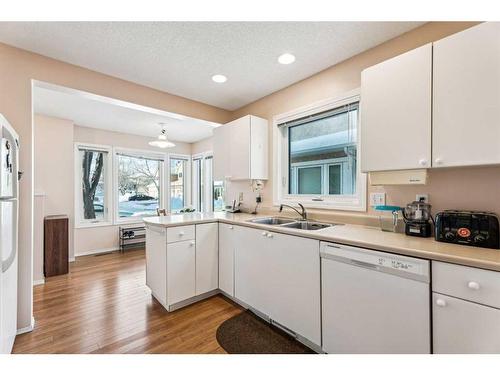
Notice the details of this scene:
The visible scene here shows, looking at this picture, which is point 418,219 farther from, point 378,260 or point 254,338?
point 254,338

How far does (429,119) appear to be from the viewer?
1.38 metres

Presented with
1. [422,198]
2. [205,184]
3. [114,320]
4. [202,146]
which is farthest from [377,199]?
[202,146]

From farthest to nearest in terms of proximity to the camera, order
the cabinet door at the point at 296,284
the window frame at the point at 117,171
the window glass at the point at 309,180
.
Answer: the window frame at the point at 117,171 < the window glass at the point at 309,180 < the cabinet door at the point at 296,284


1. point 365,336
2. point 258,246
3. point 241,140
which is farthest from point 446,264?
point 241,140

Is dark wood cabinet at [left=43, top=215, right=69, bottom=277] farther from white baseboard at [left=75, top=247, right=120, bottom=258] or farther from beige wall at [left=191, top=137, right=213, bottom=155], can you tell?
beige wall at [left=191, top=137, right=213, bottom=155]

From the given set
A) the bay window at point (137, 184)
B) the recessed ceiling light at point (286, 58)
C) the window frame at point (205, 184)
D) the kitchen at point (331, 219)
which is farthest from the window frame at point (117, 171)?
the recessed ceiling light at point (286, 58)

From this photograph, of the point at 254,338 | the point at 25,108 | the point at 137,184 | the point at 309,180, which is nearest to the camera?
the point at 254,338

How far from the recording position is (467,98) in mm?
1236

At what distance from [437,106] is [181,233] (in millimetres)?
2229

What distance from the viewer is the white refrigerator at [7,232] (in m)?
1.26

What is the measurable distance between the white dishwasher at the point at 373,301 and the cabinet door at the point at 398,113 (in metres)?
0.66

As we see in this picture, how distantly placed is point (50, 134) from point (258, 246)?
3968mm

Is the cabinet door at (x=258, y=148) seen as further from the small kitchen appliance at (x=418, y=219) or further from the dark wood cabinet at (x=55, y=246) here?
the dark wood cabinet at (x=55, y=246)

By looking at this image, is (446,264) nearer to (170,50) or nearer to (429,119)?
(429,119)
